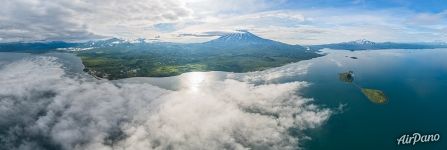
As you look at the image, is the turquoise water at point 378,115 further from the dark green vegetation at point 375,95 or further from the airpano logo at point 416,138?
the dark green vegetation at point 375,95

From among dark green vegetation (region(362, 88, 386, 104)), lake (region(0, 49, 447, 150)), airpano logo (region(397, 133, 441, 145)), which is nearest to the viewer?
airpano logo (region(397, 133, 441, 145))

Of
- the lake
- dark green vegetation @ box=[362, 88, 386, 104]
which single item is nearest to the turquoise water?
the lake

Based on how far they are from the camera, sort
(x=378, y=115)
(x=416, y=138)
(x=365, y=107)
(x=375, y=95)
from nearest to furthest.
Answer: (x=416, y=138) → (x=378, y=115) → (x=365, y=107) → (x=375, y=95)

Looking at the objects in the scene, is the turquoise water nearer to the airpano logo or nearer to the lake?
the lake

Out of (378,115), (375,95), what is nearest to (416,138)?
(378,115)

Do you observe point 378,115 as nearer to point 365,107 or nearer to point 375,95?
point 365,107

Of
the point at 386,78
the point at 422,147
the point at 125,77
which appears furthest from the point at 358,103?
the point at 125,77

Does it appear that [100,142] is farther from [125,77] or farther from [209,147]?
[125,77]

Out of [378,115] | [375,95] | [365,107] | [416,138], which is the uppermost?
[375,95]

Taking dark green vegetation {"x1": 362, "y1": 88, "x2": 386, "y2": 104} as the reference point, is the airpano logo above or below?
below
